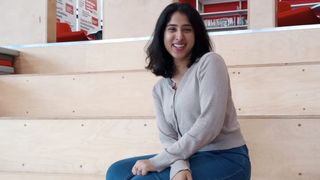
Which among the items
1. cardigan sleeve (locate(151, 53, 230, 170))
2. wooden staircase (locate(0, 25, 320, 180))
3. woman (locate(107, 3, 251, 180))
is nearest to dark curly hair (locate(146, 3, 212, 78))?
woman (locate(107, 3, 251, 180))

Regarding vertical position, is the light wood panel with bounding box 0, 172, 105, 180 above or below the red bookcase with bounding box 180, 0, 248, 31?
below

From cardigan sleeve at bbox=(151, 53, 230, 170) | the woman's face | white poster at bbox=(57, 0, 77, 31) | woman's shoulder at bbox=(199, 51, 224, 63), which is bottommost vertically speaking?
cardigan sleeve at bbox=(151, 53, 230, 170)

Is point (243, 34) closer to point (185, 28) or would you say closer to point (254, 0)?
point (254, 0)

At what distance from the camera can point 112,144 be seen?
6.81 ft

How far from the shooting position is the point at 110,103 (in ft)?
8.11

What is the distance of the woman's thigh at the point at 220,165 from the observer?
4.23ft

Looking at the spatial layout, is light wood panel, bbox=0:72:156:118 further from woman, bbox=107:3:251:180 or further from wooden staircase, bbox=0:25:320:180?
woman, bbox=107:3:251:180

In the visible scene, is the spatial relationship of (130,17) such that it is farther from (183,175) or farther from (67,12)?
(67,12)

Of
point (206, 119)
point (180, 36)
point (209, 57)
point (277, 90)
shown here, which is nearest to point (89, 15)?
point (277, 90)

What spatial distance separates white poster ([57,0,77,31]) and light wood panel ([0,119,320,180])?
5.24 m

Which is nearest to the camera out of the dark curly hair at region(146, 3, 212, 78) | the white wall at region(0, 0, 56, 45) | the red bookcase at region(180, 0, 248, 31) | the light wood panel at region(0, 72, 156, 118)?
the dark curly hair at region(146, 3, 212, 78)

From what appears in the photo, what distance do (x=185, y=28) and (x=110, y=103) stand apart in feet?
3.62

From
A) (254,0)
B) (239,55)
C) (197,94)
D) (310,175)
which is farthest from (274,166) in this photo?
(254,0)

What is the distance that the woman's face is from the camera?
4.84 ft
